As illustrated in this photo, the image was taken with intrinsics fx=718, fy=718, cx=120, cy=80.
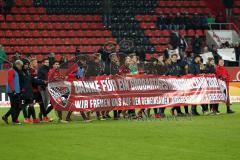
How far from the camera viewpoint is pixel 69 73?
2167 centimetres

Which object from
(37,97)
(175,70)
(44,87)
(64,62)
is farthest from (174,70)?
(37,97)

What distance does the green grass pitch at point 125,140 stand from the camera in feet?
43.7

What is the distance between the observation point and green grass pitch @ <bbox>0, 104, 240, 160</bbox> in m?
13.3

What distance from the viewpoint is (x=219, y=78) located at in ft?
80.4

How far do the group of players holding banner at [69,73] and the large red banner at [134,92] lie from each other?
0.24m

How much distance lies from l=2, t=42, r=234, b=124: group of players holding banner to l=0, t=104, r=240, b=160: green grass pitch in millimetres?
819

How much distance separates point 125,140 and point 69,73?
635 cm

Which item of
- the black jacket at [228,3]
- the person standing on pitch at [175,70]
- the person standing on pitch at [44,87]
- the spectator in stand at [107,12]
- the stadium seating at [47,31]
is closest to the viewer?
the person standing on pitch at [44,87]

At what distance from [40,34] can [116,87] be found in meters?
16.7

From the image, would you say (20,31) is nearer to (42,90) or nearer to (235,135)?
(42,90)

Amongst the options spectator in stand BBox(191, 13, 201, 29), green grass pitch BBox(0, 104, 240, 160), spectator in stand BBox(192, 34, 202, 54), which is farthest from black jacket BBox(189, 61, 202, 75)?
spectator in stand BBox(191, 13, 201, 29)

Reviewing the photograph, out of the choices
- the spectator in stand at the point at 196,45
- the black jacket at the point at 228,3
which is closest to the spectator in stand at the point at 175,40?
the spectator in stand at the point at 196,45

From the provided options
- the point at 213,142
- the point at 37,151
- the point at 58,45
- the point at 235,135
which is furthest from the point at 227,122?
the point at 58,45

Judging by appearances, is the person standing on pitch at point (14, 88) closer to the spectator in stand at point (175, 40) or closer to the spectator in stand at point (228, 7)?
the spectator in stand at point (175, 40)
